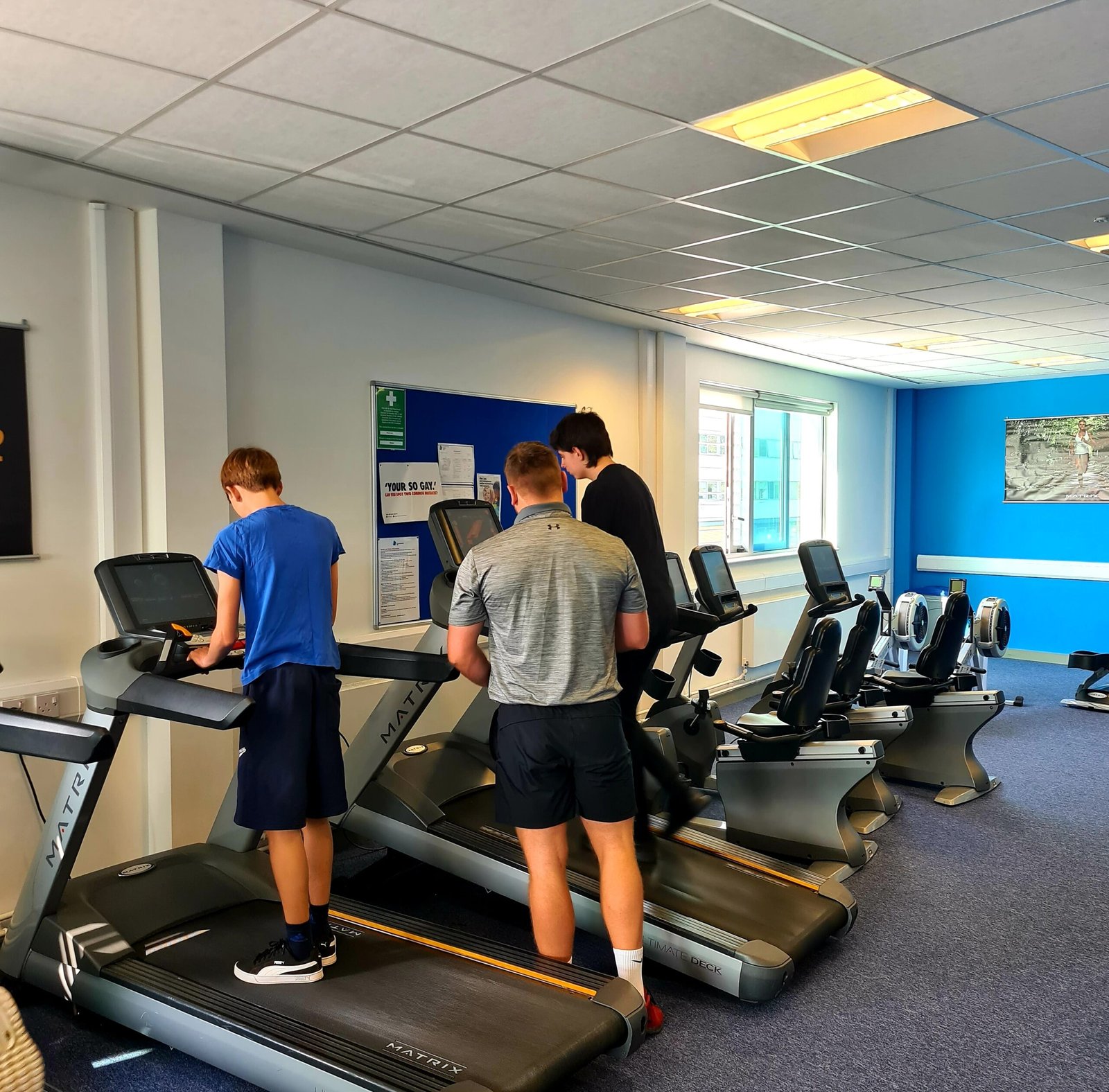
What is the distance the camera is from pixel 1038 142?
2834mm

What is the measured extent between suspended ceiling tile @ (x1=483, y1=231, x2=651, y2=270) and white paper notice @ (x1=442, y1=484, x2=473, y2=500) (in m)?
1.17

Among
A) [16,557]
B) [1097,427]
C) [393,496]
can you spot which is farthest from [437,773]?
[1097,427]

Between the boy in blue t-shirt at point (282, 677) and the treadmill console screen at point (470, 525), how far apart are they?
2.67 ft

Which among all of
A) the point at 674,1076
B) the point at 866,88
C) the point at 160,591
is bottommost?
the point at 674,1076

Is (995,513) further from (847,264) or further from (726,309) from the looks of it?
(847,264)

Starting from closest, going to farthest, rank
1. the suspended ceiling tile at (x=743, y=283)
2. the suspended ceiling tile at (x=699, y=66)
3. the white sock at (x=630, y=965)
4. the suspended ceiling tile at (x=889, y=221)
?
the suspended ceiling tile at (x=699, y=66) → the white sock at (x=630, y=965) → the suspended ceiling tile at (x=889, y=221) → the suspended ceiling tile at (x=743, y=283)

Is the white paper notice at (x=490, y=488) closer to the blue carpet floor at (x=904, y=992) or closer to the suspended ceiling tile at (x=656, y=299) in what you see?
the suspended ceiling tile at (x=656, y=299)

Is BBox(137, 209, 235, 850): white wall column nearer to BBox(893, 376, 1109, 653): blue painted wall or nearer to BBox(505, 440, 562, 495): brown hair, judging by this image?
BBox(505, 440, 562, 495): brown hair

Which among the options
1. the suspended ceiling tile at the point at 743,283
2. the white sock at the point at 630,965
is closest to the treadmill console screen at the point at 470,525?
the white sock at the point at 630,965

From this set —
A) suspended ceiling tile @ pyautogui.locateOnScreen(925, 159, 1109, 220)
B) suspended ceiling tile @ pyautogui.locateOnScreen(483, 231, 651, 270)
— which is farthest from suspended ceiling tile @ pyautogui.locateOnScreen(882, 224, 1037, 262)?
suspended ceiling tile @ pyautogui.locateOnScreen(483, 231, 651, 270)

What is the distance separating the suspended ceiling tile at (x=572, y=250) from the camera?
3.92m

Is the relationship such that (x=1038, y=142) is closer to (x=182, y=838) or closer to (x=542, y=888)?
(x=542, y=888)

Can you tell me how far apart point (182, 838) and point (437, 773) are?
0.99m

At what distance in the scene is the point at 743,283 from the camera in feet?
15.5
